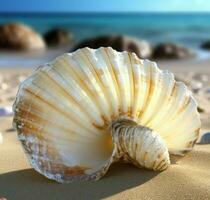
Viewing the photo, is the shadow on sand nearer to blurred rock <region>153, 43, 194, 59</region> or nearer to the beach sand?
the beach sand

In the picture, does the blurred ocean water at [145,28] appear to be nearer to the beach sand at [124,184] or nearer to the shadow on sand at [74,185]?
the beach sand at [124,184]

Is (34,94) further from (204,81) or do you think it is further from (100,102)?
(204,81)

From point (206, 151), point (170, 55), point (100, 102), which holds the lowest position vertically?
point (170, 55)

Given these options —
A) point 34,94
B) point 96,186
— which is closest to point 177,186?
point 96,186

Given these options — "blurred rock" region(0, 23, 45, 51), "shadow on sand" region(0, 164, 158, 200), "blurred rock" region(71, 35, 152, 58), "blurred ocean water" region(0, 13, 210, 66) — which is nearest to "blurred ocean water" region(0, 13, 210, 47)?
"blurred ocean water" region(0, 13, 210, 66)

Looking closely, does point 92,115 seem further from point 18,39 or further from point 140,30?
point 140,30

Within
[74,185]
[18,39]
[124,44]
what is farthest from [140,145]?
Result: [18,39]

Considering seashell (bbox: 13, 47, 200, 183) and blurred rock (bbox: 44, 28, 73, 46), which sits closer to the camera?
seashell (bbox: 13, 47, 200, 183)
